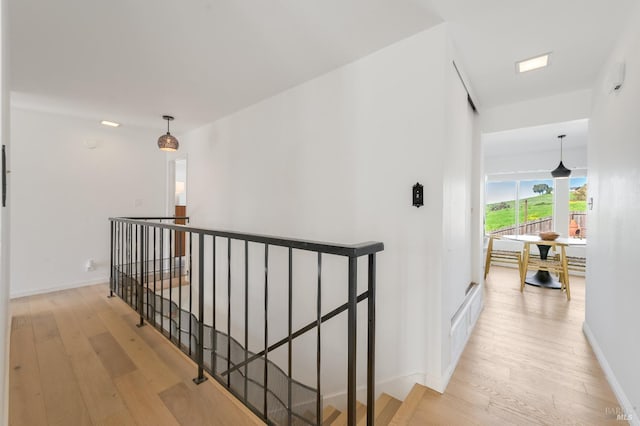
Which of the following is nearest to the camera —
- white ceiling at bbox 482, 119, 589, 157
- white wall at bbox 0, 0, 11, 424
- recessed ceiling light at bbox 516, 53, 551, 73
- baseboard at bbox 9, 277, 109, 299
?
white wall at bbox 0, 0, 11, 424

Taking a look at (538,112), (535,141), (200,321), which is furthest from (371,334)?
(535,141)

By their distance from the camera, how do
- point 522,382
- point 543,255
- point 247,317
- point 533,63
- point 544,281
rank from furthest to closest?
point 543,255, point 544,281, point 533,63, point 522,382, point 247,317

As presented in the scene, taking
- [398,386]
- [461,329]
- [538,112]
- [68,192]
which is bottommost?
[398,386]

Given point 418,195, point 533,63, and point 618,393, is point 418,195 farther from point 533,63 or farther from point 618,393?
point 618,393

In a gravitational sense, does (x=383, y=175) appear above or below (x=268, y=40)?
below

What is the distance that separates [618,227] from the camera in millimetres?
1814

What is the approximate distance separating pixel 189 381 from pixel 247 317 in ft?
1.91

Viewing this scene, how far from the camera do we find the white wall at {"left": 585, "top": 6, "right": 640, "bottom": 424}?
1554 millimetres

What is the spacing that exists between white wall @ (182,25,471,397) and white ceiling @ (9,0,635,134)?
0.68ft

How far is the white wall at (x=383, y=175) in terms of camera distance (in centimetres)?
182

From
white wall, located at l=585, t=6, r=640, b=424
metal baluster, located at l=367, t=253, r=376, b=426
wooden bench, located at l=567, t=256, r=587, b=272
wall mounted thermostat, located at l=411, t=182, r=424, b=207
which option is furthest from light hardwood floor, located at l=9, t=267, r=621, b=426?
wooden bench, located at l=567, t=256, r=587, b=272

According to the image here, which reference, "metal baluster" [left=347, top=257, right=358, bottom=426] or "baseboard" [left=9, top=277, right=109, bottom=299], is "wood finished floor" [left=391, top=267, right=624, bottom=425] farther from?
"baseboard" [left=9, top=277, right=109, bottom=299]

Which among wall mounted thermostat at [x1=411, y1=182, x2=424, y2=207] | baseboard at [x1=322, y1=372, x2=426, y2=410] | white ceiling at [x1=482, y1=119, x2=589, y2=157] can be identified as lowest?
baseboard at [x1=322, y1=372, x2=426, y2=410]

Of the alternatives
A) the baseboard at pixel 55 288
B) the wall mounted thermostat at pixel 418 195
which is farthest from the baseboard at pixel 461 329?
the baseboard at pixel 55 288
